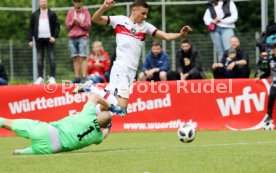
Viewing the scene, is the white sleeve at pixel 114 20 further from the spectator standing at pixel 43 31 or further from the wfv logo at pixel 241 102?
the spectator standing at pixel 43 31

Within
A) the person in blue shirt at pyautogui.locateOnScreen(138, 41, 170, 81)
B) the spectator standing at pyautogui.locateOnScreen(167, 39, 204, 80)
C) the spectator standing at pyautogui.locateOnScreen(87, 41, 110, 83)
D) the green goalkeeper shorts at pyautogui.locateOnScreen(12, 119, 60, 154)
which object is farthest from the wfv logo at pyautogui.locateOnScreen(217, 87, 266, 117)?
the green goalkeeper shorts at pyautogui.locateOnScreen(12, 119, 60, 154)

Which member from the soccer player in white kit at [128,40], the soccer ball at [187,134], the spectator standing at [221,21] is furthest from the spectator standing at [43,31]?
the soccer ball at [187,134]

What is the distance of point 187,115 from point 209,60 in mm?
4735

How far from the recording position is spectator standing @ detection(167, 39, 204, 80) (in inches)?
827

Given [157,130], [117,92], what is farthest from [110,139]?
[157,130]

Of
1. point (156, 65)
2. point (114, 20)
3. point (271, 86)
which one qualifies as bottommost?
point (271, 86)

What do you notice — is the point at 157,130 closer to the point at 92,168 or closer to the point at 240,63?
the point at 240,63

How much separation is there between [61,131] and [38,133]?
0.33 meters

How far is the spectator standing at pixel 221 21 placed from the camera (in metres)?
21.3

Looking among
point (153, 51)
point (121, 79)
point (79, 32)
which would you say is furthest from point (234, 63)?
point (121, 79)

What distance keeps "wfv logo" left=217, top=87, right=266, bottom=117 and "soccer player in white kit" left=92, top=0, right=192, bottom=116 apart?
15.4ft

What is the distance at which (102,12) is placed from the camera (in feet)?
47.3

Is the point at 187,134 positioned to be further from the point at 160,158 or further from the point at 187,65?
the point at 187,65

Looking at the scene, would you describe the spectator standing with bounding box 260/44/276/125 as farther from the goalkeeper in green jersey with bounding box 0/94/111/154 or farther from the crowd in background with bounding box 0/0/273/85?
the goalkeeper in green jersey with bounding box 0/94/111/154
